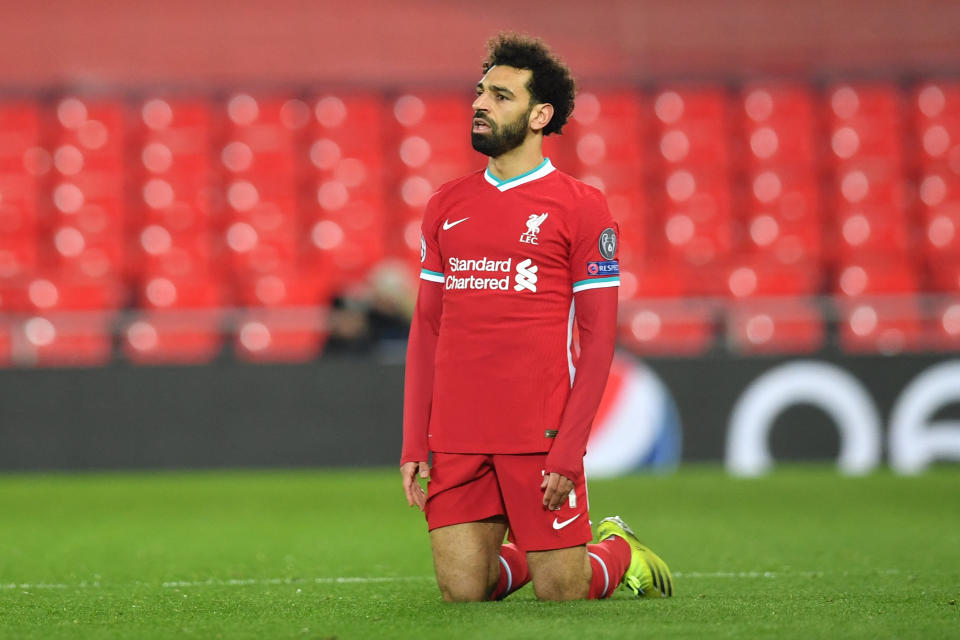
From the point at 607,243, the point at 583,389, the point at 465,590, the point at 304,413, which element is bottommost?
the point at 465,590

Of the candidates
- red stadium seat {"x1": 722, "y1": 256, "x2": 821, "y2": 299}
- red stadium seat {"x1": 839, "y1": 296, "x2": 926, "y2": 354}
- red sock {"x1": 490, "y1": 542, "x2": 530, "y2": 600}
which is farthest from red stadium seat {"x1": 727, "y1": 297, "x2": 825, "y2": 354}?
red sock {"x1": 490, "y1": 542, "x2": 530, "y2": 600}

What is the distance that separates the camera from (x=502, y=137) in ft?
13.8

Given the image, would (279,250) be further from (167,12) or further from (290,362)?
(290,362)

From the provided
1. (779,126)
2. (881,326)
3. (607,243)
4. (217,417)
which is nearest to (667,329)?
(881,326)

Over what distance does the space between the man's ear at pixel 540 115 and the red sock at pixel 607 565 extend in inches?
55.5

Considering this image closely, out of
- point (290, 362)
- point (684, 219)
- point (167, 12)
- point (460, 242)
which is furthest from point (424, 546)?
point (167, 12)

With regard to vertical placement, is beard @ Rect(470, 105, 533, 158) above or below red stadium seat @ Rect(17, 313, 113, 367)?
above

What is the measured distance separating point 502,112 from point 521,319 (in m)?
0.66

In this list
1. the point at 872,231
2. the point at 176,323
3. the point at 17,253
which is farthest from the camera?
the point at 872,231

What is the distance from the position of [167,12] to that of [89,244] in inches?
104

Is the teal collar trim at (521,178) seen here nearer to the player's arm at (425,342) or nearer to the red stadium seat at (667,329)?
the player's arm at (425,342)

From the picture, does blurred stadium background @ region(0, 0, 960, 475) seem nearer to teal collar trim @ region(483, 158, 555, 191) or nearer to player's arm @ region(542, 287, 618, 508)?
teal collar trim @ region(483, 158, 555, 191)

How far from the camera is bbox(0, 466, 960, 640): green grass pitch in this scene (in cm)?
387

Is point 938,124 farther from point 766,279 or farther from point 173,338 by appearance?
point 173,338
